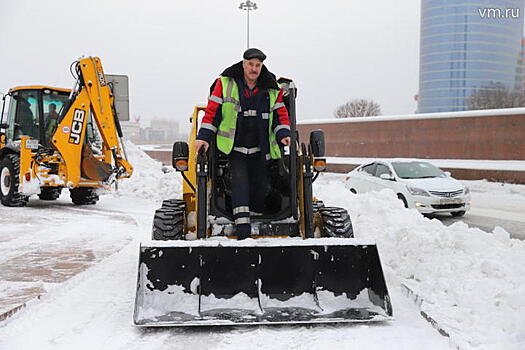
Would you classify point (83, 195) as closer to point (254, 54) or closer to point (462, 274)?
point (254, 54)

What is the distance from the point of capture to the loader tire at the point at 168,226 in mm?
5094

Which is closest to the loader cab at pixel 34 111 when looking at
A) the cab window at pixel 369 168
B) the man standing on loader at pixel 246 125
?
the cab window at pixel 369 168

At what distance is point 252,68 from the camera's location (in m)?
4.77

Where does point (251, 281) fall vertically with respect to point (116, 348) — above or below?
above

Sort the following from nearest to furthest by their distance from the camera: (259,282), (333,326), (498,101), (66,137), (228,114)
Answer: (333,326) < (259,282) < (228,114) < (66,137) < (498,101)

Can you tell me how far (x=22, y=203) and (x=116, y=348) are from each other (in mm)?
10181

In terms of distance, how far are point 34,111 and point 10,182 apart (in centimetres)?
186

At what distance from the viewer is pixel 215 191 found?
5.10 meters

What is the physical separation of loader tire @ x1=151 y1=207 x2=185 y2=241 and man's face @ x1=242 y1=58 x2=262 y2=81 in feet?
5.32

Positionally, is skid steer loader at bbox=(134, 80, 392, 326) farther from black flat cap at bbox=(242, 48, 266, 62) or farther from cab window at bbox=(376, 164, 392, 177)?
cab window at bbox=(376, 164, 392, 177)

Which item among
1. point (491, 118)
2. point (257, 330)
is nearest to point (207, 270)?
point (257, 330)

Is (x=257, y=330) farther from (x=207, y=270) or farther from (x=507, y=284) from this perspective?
(x=507, y=284)

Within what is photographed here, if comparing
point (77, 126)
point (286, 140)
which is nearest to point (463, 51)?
point (77, 126)

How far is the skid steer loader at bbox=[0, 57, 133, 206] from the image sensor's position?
37.4 feet
